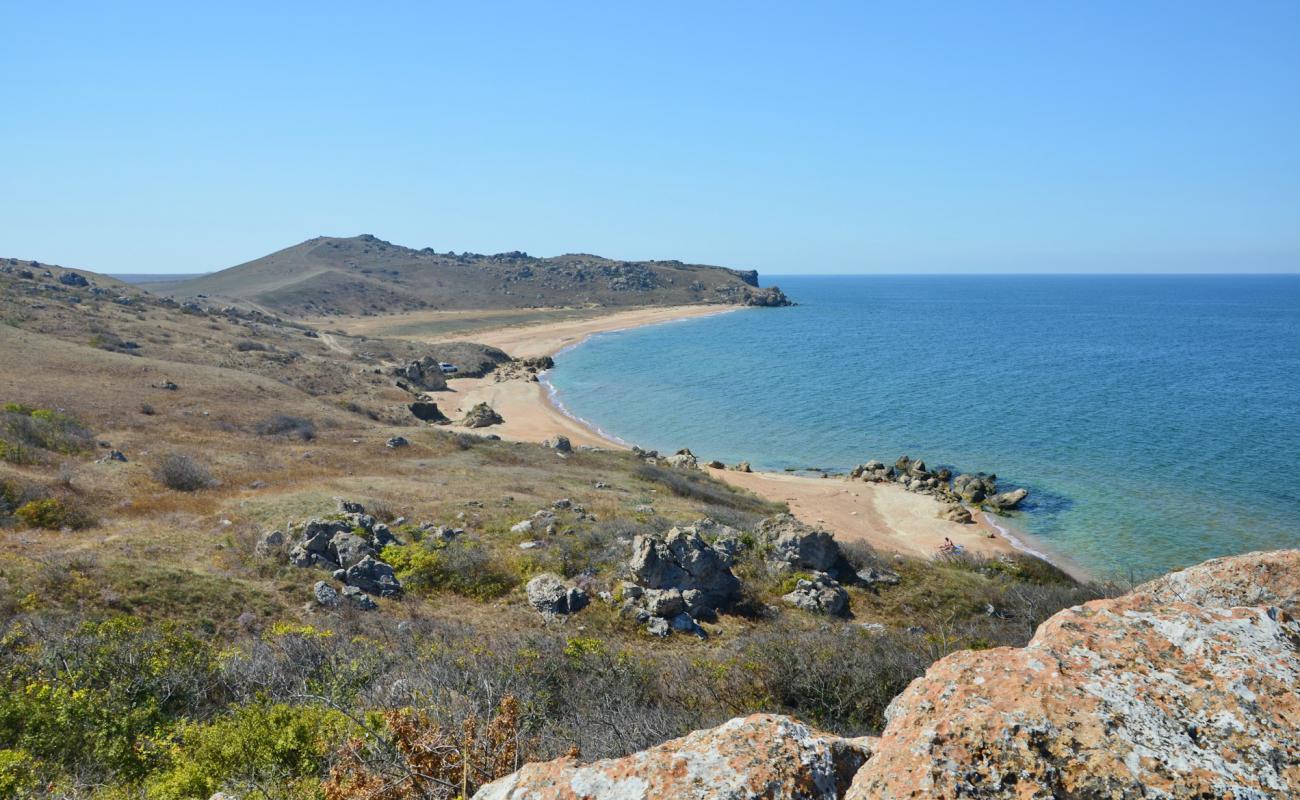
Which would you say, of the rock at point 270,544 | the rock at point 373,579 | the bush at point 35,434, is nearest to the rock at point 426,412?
the bush at point 35,434

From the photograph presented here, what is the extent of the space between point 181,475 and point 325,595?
10.9m

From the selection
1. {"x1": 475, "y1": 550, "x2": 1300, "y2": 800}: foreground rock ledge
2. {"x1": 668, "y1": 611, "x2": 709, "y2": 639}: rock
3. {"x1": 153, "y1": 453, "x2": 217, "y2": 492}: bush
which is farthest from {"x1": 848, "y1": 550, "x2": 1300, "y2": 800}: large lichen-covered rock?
{"x1": 153, "y1": 453, "x2": 217, "y2": 492}: bush

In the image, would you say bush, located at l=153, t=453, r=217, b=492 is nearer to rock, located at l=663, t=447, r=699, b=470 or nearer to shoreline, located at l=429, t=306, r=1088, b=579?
shoreline, located at l=429, t=306, r=1088, b=579

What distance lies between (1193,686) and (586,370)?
269ft

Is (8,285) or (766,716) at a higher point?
(8,285)

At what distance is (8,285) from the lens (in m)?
61.8

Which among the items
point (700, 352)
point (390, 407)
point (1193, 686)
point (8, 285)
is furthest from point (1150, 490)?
point (8, 285)

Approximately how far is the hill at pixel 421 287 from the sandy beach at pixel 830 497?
7476cm

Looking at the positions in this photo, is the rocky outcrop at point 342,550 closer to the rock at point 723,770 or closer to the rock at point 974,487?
the rock at point 723,770

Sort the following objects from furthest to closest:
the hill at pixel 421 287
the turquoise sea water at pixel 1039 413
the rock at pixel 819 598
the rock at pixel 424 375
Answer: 1. the hill at pixel 421 287
2. the rock at pixel 424 375
3. the turquoise sea water at pixel 1039 413
4. the rock at pixel 819 598

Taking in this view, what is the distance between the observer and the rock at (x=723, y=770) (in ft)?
11.8

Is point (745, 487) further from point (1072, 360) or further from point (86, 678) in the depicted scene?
point (1072, 360)

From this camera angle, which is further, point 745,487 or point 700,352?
point 700,352

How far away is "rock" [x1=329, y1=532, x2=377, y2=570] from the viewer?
16875 mm
